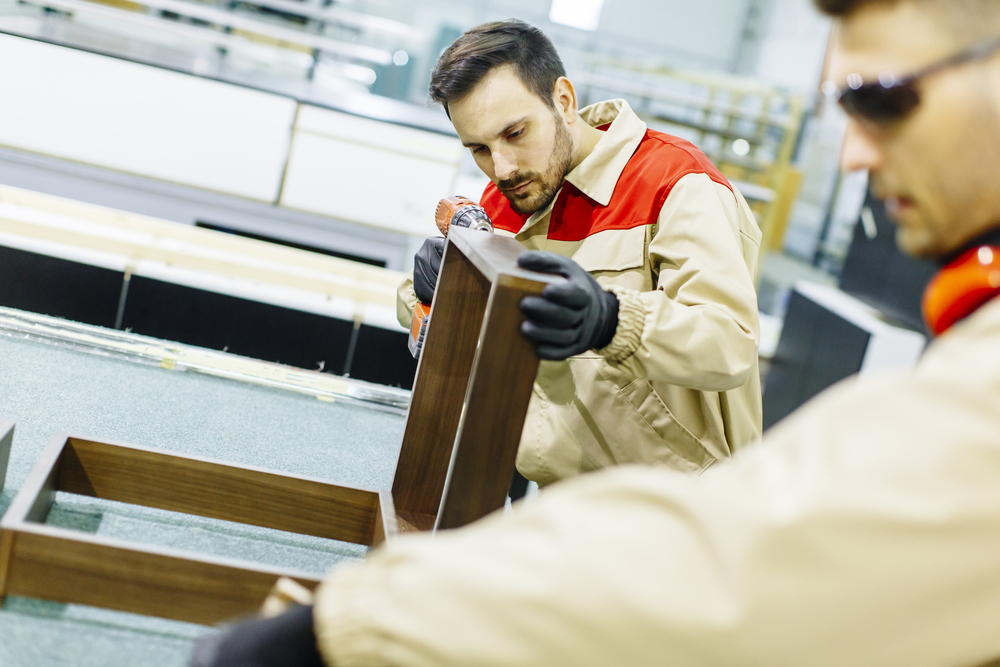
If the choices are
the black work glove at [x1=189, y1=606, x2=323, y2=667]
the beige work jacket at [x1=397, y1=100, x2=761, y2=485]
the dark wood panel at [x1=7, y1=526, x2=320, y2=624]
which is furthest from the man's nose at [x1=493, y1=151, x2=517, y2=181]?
the black work glove at [x1=189, y1=606, x2=323, y2=667]

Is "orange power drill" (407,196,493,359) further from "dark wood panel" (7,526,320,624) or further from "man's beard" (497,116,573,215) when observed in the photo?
"dark wood panel" (7,526,320,624)

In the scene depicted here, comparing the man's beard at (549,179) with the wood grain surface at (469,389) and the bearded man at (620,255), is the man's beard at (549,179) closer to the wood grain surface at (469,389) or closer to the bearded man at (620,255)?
the bearded man at (620,255)

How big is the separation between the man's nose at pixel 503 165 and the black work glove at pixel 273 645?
989 millimetres

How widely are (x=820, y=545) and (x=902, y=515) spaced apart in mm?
50

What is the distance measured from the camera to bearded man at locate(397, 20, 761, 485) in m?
1.09

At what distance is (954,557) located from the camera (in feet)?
1.64

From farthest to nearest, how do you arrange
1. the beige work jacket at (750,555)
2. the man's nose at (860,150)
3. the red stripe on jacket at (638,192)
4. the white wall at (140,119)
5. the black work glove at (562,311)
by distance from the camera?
the white wall at (140,119)
the red stripe on jacket at (638,192)
the black work glove at (562,311)
the man's nose at (860,150)
the beige work jacket at (750,555)

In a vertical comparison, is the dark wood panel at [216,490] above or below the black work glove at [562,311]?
below

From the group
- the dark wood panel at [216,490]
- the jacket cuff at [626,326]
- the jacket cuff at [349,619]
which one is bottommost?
the dark wood panel at [216,490]

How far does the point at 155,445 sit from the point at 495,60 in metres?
0.85

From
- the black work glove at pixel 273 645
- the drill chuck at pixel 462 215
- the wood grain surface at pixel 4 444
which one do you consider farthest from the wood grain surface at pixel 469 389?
the wood grain surface at pixel 4 444

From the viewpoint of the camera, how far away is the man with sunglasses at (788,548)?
472 mm

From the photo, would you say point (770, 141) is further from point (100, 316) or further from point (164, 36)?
point (100, 316)

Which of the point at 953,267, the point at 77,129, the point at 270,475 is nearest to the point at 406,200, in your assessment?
the point at 77,129
